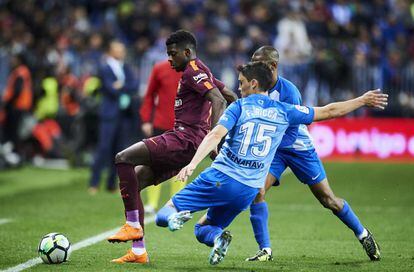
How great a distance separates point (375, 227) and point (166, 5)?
646 inches

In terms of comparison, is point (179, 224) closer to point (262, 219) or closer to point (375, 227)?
point (262, 219)

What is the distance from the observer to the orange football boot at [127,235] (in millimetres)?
8711

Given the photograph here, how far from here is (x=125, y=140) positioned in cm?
1820

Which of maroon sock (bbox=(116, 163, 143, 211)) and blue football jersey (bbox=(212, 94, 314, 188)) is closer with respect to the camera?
blue football jersey (bbox=(212, 94, 314, 188))

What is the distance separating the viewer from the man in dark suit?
17547mm

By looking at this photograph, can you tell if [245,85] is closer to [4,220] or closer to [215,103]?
[215,103]

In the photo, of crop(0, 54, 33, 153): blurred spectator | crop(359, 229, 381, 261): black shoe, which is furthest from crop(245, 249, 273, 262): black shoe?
crop(0, 54, 33, 153): blurred spectator

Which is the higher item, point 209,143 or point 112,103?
point 209,143

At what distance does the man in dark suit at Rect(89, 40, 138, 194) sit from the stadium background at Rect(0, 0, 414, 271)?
583 millimetres

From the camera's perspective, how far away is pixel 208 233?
8.54 meters

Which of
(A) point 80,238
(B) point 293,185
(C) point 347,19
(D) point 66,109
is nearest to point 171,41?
(A) point 80,238

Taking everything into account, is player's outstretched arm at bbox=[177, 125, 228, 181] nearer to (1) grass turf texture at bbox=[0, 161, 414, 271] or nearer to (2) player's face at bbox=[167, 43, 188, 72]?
(1) grass turf texture at bbox=[0, 161, 414, 271]

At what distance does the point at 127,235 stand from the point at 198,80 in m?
1.58

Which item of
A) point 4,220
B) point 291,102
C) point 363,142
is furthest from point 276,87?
point 363,142
